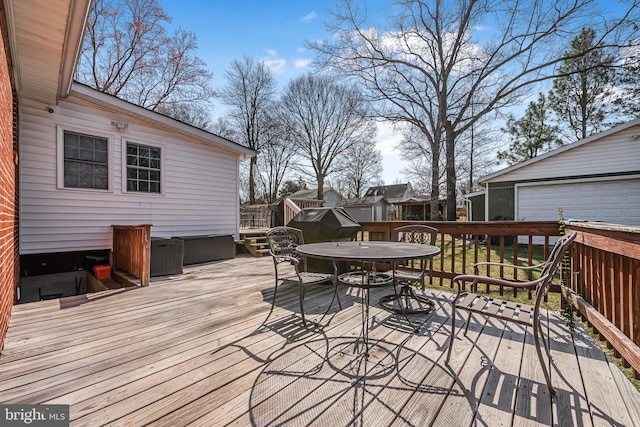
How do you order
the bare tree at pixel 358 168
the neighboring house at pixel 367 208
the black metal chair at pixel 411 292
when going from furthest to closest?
the neighboring house at pixel 367 208 < the bare tree at pixel 358 168 < the black metal chair at pixel 411 292

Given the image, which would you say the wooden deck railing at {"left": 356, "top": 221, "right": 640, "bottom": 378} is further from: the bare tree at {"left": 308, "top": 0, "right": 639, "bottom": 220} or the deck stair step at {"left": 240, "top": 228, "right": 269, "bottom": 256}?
the bare tree at {"left": 308, "top": 0, "right": 639, "bottom": 220}

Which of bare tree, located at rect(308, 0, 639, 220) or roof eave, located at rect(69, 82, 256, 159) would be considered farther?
bare tree, located at rect(308, 0, 639, 220)

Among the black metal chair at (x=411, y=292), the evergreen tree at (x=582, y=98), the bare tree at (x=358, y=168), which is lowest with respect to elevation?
the black metal chair at (x=411, y=292)

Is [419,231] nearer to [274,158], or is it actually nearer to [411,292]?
[411,292]

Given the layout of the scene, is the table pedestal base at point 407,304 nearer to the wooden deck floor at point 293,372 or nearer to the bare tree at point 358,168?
the wooden deck floor at point 293,372

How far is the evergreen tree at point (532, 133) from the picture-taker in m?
17.6

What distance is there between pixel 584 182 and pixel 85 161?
13.9 metres

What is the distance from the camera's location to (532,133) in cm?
1848

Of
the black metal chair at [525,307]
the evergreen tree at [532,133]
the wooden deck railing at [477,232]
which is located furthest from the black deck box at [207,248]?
the evergreen tree at [532,133]

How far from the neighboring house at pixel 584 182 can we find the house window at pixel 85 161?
12626mm

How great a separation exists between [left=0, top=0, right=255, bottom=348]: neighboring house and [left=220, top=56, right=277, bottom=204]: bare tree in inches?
510

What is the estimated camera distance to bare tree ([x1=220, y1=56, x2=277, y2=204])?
61.5 ft

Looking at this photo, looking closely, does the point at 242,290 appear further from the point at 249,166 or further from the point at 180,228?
the point at 249,166

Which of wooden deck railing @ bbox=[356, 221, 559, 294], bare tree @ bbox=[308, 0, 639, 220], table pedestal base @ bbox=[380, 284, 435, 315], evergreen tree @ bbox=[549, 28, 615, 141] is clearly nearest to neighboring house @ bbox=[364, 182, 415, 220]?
evergreen tree @ bbox=[549, 28, 615, 141]
